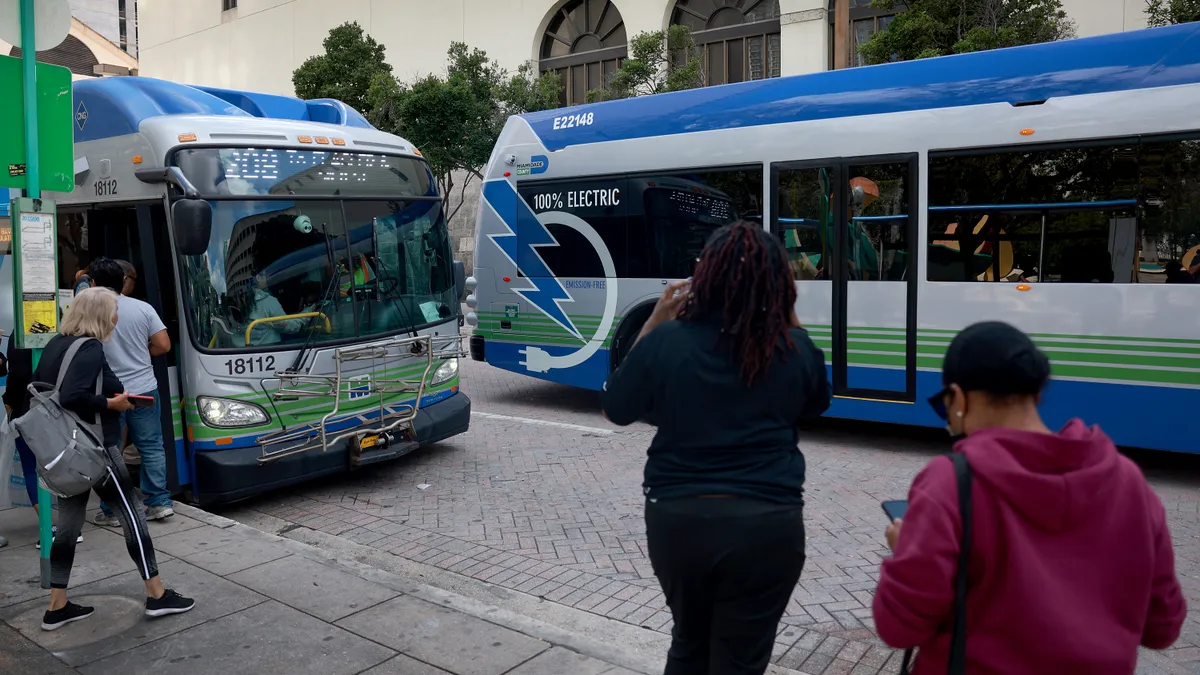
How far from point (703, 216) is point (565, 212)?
1793 mm

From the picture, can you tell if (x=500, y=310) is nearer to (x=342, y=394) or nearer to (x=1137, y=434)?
(x=342, y=394)

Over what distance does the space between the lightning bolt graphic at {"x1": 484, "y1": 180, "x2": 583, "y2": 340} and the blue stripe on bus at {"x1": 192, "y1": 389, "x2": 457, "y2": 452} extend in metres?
2.64

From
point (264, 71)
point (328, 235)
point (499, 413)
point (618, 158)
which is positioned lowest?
point (499, 413)

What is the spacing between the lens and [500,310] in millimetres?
11250

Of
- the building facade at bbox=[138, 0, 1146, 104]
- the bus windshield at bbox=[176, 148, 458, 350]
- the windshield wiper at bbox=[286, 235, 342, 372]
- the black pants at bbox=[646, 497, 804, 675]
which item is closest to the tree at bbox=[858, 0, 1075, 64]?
the building facade at bbox=[138, 0, 1146, 104]

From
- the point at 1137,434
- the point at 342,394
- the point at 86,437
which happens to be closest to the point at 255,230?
the point at 342,394

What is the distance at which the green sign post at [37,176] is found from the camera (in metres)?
4.82

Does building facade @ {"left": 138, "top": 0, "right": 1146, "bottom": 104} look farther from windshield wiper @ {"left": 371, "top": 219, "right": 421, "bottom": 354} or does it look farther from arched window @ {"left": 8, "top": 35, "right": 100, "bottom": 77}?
windshield wiper @ {"left": 371, "top": 219, "right": 421, "bottom": 354}

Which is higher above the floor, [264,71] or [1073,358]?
[264,71]

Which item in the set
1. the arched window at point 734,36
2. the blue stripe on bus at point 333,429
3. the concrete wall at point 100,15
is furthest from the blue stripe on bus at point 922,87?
the concrete wall at point 100,15

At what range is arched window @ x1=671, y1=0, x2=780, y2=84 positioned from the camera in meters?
22.7

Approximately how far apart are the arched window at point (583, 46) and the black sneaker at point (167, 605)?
877 inches

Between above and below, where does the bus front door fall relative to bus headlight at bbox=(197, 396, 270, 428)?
above

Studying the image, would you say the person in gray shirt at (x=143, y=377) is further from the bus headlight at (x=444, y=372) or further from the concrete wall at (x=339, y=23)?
the concrete wall at (x=339, y=23)
